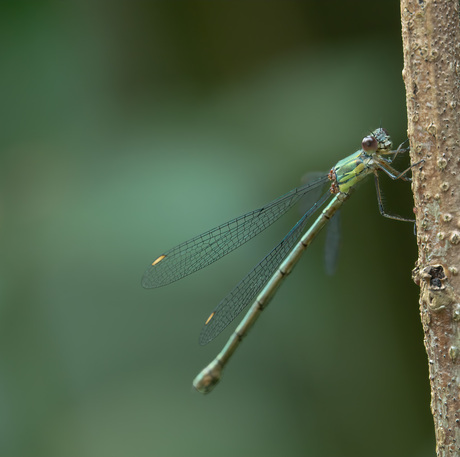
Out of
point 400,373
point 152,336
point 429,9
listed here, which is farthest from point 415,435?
point 429,9

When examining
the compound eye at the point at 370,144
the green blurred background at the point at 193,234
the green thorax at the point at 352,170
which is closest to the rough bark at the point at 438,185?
the compound eye at the point at 370,144

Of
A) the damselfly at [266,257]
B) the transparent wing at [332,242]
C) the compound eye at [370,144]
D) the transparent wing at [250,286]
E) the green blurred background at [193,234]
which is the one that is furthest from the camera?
the green blurred background at [193,234]

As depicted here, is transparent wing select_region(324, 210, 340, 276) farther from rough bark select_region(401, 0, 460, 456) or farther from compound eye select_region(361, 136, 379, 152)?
rough bark select_region(401, 0, 460, 456)

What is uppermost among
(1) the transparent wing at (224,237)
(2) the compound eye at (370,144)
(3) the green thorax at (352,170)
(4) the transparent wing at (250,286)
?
(2) the compound eye at (370,144)

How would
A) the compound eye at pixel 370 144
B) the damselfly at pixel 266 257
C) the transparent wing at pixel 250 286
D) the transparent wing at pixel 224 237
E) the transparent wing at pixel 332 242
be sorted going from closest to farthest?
1. the compound eye at pixel 370 144
2. the damselfly at pixel 266 257
3. the transparent wing at pixel 250 286
4. the transparent wing at pixel 224 237
5. the transparent wing at pixel 332 242

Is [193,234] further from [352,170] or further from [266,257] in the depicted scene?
[352,170]

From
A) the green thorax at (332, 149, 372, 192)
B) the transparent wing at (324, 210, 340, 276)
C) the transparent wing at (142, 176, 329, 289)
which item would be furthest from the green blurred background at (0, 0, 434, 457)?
the green thorax at (332, 149, 372, 192)

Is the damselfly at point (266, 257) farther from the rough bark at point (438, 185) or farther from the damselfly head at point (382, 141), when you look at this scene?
the rough bark at point (438, 185)

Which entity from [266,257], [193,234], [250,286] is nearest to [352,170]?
[266,257]

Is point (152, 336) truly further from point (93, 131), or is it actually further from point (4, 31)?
point (4, 31)
